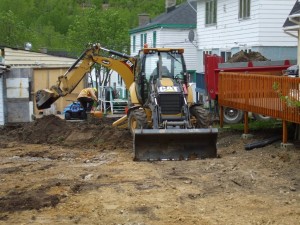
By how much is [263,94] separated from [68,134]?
21.1 ft

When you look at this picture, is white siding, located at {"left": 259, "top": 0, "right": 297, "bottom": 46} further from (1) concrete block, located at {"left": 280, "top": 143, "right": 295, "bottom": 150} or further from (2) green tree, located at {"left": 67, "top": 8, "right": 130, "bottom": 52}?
(2) green tree, located at {"left": 67, "top": 8, "right": 130, "bottom": 52}

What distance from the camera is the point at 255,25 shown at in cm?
2405

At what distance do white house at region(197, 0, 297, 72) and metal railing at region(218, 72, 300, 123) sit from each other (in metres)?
6.48

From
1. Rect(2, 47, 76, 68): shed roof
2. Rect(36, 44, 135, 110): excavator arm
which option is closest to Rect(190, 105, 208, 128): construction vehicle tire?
Rect(36, 44, 135, 110): excavator arm

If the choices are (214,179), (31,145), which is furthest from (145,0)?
(214,179)

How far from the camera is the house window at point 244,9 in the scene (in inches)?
982

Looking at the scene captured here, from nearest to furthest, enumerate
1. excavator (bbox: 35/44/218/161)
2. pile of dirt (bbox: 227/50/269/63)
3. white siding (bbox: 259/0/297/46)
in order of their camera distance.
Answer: excavator (bbox: 35/44/218/161)
pile of dirt (bbox: 227/50/269/63)
white siding (bbox: 259/0/297/46)

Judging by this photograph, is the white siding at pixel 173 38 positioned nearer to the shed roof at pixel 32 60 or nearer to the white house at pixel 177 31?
the white house at pixel 177 31

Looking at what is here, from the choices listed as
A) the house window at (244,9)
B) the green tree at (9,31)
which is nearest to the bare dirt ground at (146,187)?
the house window at (244,9)

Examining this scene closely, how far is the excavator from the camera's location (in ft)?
46.0

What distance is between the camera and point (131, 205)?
31.0 ft

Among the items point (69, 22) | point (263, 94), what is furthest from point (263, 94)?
point (69, 22)

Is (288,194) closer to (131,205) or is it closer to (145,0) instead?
(131,205)

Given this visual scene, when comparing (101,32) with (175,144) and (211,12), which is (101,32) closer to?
(211,12)
